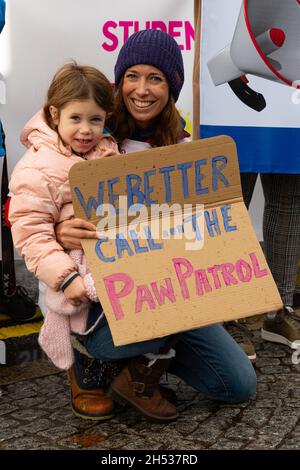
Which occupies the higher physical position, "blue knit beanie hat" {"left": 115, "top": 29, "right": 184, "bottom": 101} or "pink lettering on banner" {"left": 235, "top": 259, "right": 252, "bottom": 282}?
"blue knit beanie hat" {"left": 115, "top": 29, "right": 184, "bottom": 101}

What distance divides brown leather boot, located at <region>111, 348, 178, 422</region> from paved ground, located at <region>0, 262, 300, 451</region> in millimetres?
45

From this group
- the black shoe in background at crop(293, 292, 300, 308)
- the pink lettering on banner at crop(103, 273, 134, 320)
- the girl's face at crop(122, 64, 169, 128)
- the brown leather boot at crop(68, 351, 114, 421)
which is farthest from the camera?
the black shoe in background at crop(293, 292, 300, 308)

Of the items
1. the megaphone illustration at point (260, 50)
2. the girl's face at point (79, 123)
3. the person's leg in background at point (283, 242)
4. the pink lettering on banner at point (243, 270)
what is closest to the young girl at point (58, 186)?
the girl's face at point (79, 123)

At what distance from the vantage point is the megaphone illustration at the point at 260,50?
3.30 meters

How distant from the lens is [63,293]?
264 cm

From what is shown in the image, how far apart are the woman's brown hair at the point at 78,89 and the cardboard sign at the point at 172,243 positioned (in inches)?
10.3

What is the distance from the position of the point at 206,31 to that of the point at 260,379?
4.56 feet

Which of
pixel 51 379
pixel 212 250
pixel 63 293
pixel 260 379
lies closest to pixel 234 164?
pixel 212 250

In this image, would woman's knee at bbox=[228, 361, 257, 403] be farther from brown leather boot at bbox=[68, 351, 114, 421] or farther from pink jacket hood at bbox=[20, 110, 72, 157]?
pink jacket hood at bbox=[20, 110, 72, 157]

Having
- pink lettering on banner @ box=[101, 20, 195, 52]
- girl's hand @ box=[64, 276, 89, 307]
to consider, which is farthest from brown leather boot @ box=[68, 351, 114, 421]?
pink lettering on banner @ box=[101, 20, 195, 52]

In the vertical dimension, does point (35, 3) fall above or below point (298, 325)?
above

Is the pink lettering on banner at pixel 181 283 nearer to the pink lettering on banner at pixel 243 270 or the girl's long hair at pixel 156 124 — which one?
the pink lettering on banner at pixel 243 270

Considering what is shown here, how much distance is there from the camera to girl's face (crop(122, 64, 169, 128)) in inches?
113

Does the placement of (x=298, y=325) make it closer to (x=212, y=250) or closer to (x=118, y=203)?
(x=212, y=250)
